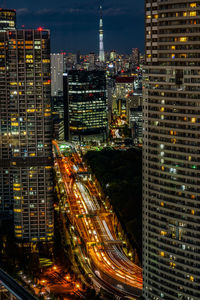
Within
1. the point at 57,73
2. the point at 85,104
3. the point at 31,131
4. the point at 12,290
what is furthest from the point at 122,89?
the point at 12,290

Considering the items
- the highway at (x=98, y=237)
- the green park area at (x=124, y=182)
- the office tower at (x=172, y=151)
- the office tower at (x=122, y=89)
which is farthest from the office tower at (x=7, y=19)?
the office tower at (x=122, y=89)

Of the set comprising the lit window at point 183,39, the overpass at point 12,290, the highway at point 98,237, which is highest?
the lit window at point 183,39

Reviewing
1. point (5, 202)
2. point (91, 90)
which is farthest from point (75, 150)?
point (5, 202)

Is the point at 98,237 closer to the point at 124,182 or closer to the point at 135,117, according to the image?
the point at 124,182

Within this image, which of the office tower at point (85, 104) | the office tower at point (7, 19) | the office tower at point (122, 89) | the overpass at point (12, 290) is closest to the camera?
the overpass at point (12, 290)

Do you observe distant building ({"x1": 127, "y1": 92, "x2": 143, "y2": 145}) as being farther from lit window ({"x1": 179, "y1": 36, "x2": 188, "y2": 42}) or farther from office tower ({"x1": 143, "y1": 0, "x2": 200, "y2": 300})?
lit window ({"x1": 179, "y1": 36, "x2": 188, "y2": 42})

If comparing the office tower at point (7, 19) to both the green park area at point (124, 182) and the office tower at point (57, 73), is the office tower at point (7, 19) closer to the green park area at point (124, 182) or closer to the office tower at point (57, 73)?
the green park area at point (124, 182)
